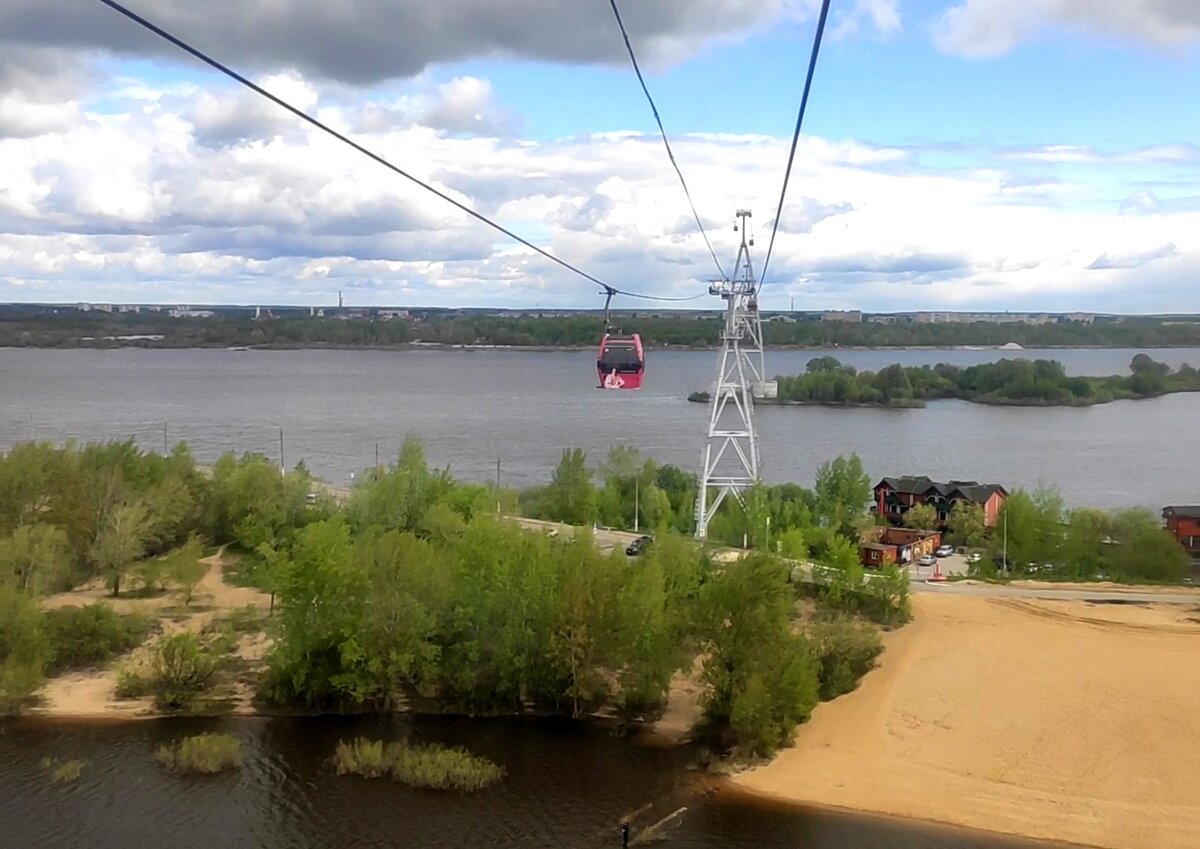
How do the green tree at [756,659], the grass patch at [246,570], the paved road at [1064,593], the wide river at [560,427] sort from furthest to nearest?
1. the wide river at [560,427]
2. the grass patch at [246,570]
3. the paved road at [1064,593]
4. the green tree at [756,659]

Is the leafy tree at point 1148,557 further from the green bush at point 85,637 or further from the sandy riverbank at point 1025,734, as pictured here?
the green bush at point 85,637

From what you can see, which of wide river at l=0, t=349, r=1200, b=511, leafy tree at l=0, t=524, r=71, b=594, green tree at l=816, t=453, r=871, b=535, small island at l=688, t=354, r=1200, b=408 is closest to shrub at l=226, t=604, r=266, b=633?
leafy tree at l=0, t=524, r=71, b=594

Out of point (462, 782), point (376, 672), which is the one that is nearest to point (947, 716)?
point (462, 782)

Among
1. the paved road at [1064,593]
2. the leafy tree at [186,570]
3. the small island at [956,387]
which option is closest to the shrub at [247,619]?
the leafy tree at [186,570]

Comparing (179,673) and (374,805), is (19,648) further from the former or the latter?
(374,805)

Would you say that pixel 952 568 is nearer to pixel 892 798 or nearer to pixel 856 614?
pixel 856 614

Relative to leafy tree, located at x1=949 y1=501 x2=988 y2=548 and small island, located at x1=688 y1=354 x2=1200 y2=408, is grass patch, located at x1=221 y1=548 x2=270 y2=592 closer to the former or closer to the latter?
leafy tree, located at x1=949 y1=501 x2=988 y2=548
